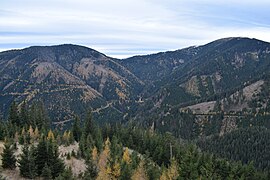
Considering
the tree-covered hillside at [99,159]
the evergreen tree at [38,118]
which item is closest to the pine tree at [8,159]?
the tree-covered hillside at [99,159]

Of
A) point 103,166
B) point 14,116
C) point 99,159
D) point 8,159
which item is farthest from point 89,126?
point 8,159

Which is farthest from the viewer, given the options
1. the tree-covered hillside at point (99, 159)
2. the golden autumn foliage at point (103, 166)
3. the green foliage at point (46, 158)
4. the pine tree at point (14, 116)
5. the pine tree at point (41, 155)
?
the pine tree at point (14, 116)

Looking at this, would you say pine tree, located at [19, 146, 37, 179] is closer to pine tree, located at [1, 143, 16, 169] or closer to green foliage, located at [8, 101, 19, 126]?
pine tree, located at [1, 143, 16, 169]

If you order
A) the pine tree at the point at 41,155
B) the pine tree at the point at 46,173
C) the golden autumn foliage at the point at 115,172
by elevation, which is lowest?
the golden autumn foliage at the point at 115,172

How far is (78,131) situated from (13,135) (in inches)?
1050

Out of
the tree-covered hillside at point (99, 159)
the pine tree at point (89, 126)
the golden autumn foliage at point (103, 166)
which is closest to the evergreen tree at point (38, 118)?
the tree-covered hillside at point (99, 159)

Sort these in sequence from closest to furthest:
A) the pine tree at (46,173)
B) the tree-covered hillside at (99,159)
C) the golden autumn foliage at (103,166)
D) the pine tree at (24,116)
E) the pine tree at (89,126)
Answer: the pine tree at (46,173) < the tree-covered hillside at (99,159) < the golden autumn foliage at (103,166) < the pine tree at (24,116) < the pine tree at (89,126)

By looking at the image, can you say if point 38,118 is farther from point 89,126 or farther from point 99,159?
point 99,159

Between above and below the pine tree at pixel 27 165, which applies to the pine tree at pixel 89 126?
below

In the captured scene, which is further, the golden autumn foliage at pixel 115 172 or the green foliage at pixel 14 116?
the green foliage at pixel 14 116

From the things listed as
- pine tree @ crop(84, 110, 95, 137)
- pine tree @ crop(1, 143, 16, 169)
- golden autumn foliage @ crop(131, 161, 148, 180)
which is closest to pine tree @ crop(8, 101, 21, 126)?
pine tree @ crop(84, 110, 95, 137)

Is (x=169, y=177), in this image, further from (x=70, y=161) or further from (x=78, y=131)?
(x=78, y=131)

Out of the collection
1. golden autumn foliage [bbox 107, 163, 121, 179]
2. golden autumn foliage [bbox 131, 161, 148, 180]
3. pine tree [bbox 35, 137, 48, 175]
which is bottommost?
golden autumn foliage [bbox 131, 161, 148, 180]

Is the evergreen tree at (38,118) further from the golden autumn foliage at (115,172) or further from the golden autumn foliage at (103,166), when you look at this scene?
the golden autumn foliage at (115,172)
